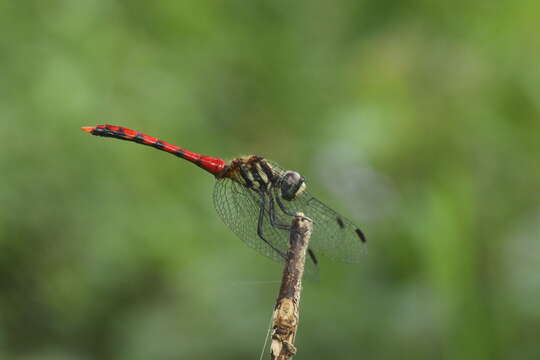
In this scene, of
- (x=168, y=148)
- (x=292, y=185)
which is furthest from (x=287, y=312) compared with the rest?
(x=168, y=148)

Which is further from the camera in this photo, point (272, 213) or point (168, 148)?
point (168, 148)

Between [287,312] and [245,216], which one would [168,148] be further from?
[287,312]

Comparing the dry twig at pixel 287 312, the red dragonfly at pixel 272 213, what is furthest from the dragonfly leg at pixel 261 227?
the dry twig at pixel 287 312

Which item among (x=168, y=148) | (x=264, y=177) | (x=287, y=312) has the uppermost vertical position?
(x=168, y=148)

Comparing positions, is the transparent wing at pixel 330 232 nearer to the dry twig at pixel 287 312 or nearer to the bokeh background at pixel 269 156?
the bokeh background at pixel 269 156

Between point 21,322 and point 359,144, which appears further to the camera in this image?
point 359,144

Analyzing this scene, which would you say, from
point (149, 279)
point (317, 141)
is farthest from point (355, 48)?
point (149, 279)

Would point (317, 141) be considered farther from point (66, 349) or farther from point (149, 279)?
point (66, 349)
